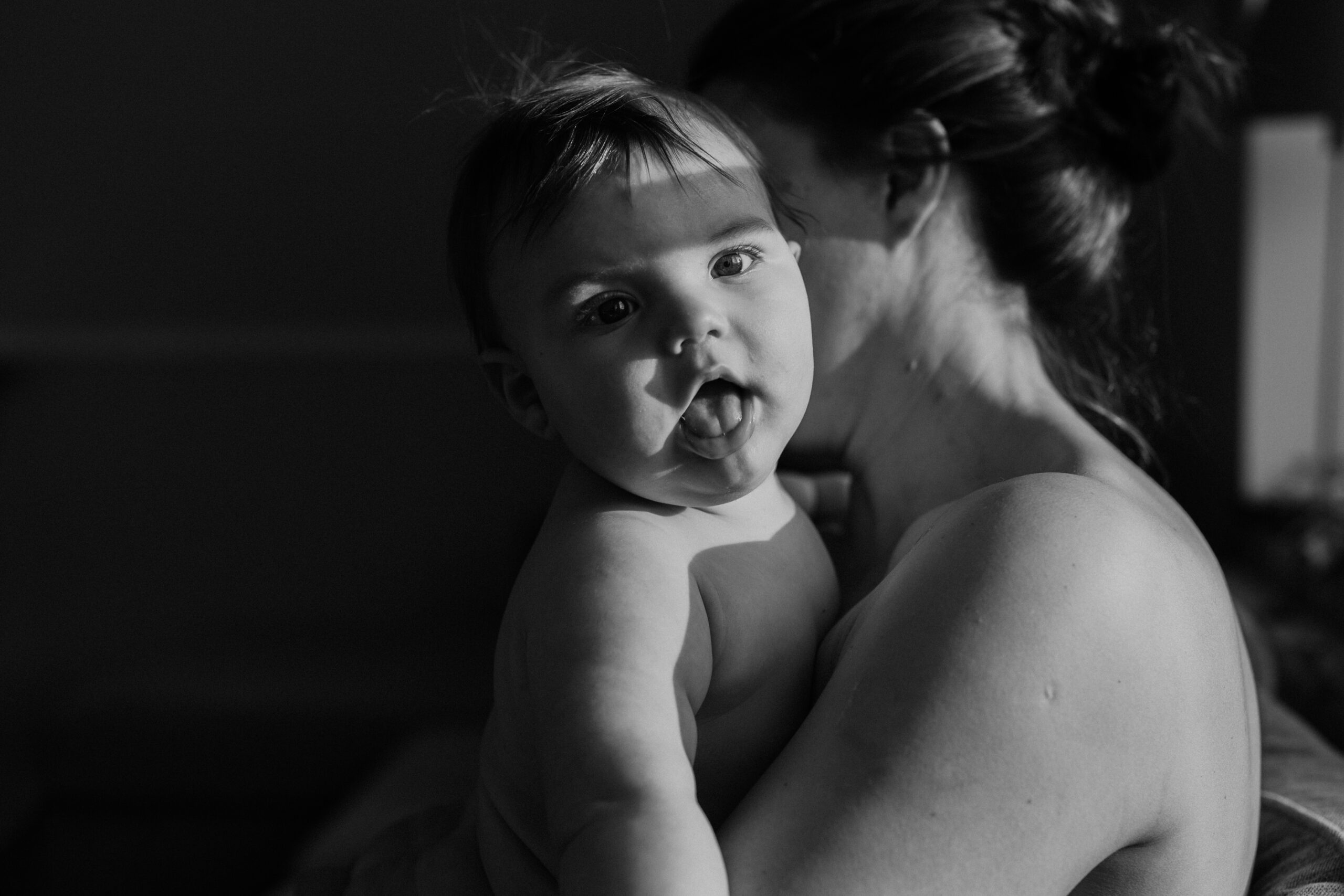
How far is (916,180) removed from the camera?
3.47 feet

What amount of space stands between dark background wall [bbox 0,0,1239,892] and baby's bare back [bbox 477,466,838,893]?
2.71 meters

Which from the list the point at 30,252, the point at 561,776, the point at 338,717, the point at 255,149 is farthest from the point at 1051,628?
the point at 30,252

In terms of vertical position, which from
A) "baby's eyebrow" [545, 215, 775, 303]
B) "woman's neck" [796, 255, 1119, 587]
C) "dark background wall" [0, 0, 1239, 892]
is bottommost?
"dark background wall" [0, 0, 1239, 892]

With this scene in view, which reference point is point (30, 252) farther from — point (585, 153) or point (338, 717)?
point (585, 153)

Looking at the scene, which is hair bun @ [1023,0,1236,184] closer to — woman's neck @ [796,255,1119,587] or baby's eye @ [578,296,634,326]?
woman's neck @ [796,255,1119,587]

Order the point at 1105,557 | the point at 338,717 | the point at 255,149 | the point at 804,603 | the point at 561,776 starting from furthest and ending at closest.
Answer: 1. the point at 255,149
2. the point at 338,717
3. the point at 804,603
4. the point at 1105,557
5. the point at 561,776

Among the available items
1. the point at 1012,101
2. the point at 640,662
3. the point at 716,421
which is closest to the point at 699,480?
the point at 716,421

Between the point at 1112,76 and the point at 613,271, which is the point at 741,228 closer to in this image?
the point at 613,271

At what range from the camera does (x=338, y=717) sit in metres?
3.18

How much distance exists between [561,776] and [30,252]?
3.84 meters

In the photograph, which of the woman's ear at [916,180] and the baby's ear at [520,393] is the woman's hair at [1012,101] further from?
the baby's ear at [520,393]

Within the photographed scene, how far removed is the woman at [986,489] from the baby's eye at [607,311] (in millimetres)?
235

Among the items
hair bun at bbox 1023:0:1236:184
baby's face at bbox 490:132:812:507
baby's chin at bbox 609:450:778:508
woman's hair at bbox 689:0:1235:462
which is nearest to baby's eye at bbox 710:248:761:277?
baby's face at bbox 490:132:812:507

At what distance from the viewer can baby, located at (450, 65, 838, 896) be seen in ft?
2.35
